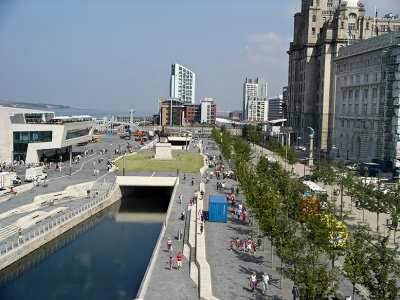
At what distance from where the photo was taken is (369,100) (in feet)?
252

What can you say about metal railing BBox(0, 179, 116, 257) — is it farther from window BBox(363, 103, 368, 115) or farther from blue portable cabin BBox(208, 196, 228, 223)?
window BBox(363, 103, 368, 115)

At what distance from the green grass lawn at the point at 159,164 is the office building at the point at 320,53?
116 feet

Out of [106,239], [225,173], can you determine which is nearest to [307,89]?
[225,173]

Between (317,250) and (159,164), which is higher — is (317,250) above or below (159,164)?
above

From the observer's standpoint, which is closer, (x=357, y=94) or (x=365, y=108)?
(x=365, y=108)

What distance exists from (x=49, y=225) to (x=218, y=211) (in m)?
16.1

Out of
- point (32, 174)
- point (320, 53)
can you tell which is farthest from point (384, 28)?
point (32, 174)

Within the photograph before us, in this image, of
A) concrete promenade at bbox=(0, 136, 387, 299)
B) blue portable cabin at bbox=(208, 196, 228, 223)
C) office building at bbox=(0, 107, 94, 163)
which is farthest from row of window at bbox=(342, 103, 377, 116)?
office building at bbox=(0, 107, 94, 163)

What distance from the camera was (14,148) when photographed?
2697 inches

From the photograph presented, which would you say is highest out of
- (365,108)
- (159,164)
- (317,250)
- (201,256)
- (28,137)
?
(365,108)

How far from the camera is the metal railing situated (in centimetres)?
3369

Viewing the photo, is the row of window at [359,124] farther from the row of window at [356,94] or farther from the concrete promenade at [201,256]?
the concrete promenade at [201,256]

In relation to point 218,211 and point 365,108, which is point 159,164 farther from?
point 365,108

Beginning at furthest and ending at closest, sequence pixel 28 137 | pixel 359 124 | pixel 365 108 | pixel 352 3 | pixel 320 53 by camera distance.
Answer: pixel 320 53 < pixel 352 3 < pixel 359 124 < pixel 365 108 < pixel 28 137
